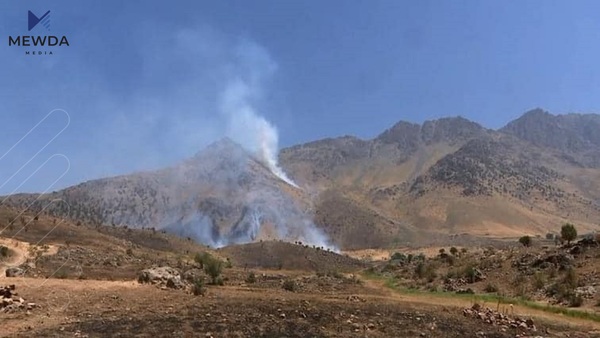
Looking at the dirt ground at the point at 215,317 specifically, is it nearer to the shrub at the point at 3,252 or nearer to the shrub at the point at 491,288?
the shrub at the point at 491,288

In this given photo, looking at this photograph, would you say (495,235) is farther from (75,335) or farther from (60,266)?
(75,335)

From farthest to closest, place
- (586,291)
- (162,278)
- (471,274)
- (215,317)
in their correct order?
(471,274)
(586,291)
(162,278)
(215,317)

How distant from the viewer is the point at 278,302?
A: 71.4 feet

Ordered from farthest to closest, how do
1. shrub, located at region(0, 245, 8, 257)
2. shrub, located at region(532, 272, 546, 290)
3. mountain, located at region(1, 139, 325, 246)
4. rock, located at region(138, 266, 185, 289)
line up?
mountain, located at region(1, 139, 325, 246)
shrub, located at region(0, 245, 8, 257)
shrub, located at region(532, 272, 546, 290)
rock, located at region(138, 266, 185, 289)

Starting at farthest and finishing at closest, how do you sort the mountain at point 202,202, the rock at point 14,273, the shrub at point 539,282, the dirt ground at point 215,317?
the mountain at point 202,202 < the shrub at point 539,282 < the rock at point 14,273 < the dirt ground at point 215,317

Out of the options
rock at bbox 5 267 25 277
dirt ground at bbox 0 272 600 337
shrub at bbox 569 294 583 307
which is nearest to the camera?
dirt ground at bbox 0 272 600 337

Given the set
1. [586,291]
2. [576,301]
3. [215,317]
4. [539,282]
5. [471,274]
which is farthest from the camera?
[471,274]

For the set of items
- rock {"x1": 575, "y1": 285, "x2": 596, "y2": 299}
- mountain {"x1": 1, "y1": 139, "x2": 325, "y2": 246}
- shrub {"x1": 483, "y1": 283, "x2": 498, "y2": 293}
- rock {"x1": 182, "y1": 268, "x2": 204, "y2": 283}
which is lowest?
rock {"x1": 182, "y1": 268, "x2": 204, "y2": 283}

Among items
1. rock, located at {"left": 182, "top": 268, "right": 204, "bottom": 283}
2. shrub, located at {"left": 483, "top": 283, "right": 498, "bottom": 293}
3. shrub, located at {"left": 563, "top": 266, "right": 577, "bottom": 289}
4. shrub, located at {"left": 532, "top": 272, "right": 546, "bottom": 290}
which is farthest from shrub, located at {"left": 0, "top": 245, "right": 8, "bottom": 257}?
shrub, located at {"left": 563, "top": 266, "right": 577, "bottom": 289}

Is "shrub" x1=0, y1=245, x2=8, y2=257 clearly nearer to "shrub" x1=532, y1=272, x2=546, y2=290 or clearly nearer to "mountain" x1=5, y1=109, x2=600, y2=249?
"shrub" x1=532, y1=272, x2=546, y2=290

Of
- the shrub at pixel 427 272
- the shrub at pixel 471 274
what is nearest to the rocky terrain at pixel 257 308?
the shrub at pixel 471 274

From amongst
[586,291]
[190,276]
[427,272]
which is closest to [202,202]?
[427,272]

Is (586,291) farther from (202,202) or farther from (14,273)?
(202,202)

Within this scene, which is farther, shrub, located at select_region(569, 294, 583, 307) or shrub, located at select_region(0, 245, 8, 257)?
shrub, located at select_region(0, 245, 8, 257)
